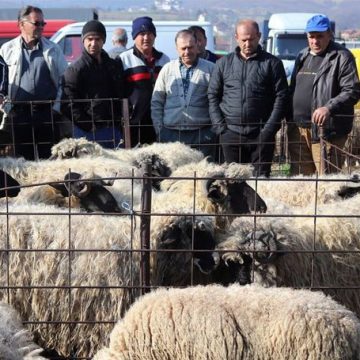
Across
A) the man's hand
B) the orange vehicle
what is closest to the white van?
the orange vehicle

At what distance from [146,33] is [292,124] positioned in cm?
165

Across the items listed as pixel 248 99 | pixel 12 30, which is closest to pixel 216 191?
pixel 248 99

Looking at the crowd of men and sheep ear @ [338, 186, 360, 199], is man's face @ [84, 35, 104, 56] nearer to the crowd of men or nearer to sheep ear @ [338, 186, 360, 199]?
the crowd of men

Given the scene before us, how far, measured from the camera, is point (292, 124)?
6.95 meters

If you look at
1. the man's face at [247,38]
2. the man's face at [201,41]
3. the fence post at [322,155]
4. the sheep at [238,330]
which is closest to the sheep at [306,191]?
the fence post at [322,155]

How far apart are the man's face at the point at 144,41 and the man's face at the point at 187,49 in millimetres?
563

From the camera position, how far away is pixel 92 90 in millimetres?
7297

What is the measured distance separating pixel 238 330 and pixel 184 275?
118cm

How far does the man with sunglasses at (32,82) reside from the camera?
726 cm

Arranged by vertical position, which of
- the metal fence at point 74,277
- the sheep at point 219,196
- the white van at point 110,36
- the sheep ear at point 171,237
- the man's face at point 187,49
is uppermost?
the white van at point 110,36

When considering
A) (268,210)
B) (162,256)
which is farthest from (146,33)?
(162,256)

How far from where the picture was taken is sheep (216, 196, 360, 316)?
4.00 meters

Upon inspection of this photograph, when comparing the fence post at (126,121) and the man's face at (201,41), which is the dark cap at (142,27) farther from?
the man's face at (201,41)

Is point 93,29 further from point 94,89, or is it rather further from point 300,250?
point 300,250
